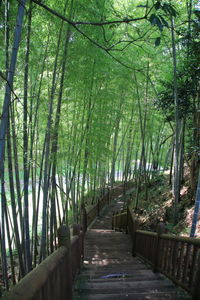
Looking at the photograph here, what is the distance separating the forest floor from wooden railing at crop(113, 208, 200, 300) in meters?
0.92

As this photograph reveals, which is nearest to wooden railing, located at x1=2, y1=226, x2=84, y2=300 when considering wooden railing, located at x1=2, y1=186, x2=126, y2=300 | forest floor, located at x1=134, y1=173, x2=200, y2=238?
wooden railing, located at x1=2, y1=186, x2=126, y2=300

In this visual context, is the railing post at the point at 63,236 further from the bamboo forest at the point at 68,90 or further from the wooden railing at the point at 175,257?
the wooden railing at the point at 175,257

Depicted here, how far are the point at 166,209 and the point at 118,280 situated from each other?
3551 mm

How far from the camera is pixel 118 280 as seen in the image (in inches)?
102

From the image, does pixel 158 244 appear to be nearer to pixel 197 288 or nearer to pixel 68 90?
pixel 197 288

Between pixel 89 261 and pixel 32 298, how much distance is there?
126 inches

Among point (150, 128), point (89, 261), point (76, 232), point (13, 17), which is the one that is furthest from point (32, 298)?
point (150, 128)

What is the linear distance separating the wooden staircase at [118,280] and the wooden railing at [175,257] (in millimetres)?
111

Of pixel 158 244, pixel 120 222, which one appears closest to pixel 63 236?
pixel 158 244

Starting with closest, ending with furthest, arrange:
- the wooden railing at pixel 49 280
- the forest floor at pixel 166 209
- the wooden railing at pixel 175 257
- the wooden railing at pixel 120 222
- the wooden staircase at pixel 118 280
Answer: the wooden railing at pixel 49 280 → the wooden railing at pixel 175 257 → the wooden staircase at pixel 118 280 → the forest floor at pixel 166 209 → the wooden railing at pixel 120 222

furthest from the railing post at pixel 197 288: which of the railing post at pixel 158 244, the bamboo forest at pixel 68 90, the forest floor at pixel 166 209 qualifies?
the forest floor at pixel 166 209

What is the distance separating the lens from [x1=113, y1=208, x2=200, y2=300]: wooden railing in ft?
6.35

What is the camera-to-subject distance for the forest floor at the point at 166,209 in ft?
14.8

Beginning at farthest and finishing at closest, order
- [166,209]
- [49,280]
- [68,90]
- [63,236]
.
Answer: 1. [166,209]
2. [68,90]
3. [63,236]
4. [49,280]
